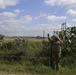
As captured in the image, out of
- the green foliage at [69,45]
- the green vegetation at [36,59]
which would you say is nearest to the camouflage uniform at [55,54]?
the green vegetation at [36,59]

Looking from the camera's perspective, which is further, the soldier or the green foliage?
the green foliage

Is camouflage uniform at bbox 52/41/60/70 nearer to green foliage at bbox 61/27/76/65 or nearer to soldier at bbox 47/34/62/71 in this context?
soldier at bbox 47/34/62/71

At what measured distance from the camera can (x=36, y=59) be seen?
14141 millimetres

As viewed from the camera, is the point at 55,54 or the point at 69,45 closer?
the point at 55,54


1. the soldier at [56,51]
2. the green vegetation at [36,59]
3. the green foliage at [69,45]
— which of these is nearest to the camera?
the soldier at [56,51]

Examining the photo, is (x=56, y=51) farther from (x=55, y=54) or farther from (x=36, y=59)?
(x=36, y=59)

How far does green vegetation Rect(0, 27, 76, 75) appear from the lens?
41.4 ft

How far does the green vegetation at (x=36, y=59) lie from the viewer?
12.6 m

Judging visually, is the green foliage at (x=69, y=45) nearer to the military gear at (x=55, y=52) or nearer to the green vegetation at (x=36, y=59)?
the green vegetation at (x=36, y=59)

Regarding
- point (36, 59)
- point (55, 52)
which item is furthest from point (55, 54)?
point (36, 59)

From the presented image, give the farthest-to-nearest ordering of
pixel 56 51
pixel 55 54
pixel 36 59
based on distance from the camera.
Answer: pixel 36 59 < pixel 55 54 < pixel 56 51

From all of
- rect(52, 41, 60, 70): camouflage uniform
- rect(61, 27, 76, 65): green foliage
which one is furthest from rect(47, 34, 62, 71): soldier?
rect(61, 27, 76, 65): green foliage

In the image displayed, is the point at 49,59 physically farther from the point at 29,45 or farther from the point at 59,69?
the point at 29,45

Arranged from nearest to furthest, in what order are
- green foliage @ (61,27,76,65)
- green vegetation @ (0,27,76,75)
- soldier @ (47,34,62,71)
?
soldier @ (47,34,62,71)
green vegetation @ (0,27,76,75)
green foliage @ (61,27,76,65)
